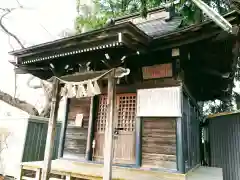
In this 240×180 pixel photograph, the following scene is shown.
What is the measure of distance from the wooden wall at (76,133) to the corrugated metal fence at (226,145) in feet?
19.1

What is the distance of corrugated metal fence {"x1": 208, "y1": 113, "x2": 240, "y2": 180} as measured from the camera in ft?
25.5

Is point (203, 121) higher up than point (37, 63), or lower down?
lower down

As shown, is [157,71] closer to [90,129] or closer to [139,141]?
[139,141]

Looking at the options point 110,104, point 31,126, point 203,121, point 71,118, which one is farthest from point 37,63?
point 203,121

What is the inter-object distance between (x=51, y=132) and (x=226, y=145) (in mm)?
7028

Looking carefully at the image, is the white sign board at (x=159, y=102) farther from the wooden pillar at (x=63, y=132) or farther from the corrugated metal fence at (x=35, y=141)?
the corrugated metal fence at (x=35, y=141)

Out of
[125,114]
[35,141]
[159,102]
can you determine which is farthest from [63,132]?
[159,102]

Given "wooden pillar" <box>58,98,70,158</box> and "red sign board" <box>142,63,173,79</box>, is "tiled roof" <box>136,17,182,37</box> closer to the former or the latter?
"red sign board" <box>142,63,173,79</box>

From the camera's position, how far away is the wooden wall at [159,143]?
5.15 m

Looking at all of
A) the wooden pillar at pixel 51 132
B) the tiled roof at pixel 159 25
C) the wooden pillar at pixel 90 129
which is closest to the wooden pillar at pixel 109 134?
the wooden pillar at pixel 51 132

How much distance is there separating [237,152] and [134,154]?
4710mm

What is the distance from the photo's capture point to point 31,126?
805cm

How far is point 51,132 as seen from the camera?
17.4 ft

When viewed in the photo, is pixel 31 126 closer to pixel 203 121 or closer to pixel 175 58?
pixel 175 58
